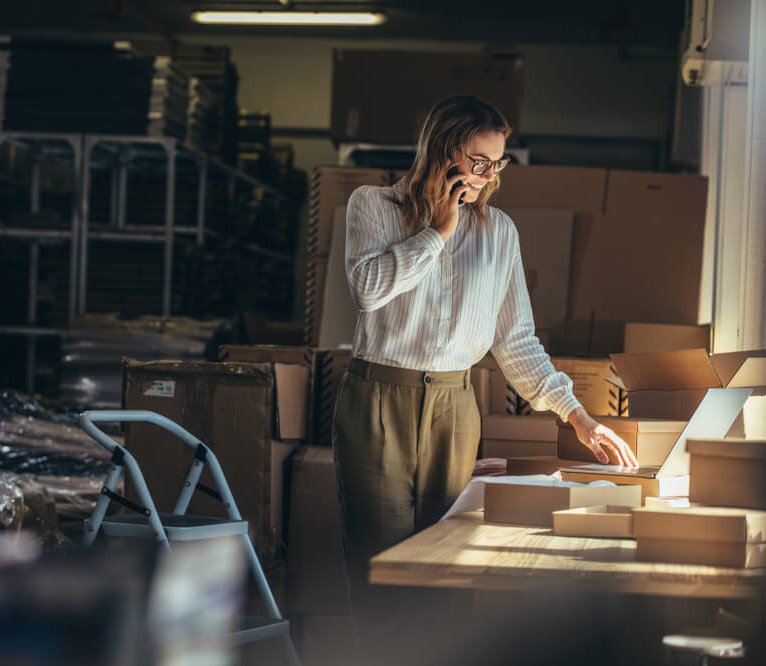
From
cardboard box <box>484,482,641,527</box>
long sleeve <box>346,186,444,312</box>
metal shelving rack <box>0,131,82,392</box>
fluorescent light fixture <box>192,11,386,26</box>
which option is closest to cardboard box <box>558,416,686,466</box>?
cardboard box <box>484,482,641,527</box>

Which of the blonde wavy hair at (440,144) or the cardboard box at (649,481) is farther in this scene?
the blonde wavy hair at (440,144)

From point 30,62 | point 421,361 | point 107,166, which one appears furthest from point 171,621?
point 107,166

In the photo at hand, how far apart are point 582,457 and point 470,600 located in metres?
0.41

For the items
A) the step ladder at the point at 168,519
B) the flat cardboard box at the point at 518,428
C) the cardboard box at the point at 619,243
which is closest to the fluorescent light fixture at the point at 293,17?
the cardboard box at the point at 619,243

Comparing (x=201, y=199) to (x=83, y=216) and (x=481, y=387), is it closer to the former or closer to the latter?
(x=83, y=216)

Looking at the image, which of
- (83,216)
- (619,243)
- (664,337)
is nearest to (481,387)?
(664,337)

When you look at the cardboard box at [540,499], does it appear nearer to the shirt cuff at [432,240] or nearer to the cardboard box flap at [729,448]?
the cardboard box flap at [729,448]

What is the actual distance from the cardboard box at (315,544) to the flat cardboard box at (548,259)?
48.0 inches

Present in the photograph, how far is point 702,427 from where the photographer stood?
232 cm

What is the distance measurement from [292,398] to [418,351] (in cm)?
147

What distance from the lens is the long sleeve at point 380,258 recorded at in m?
2.45

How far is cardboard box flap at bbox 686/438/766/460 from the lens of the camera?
1978mm

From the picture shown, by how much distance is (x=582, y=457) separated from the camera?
2.66 m

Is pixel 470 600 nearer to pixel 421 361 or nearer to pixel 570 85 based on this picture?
pixel 421 361
